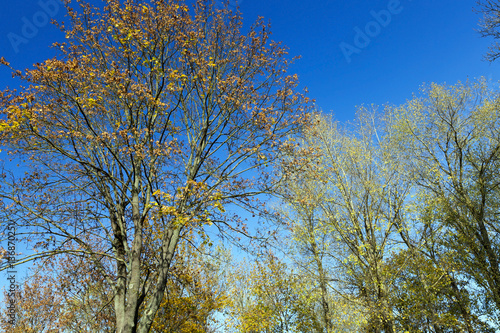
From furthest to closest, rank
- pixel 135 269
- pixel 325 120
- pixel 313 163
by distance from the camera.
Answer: pixel 325 120
pixel 313 163
pixel 135 269

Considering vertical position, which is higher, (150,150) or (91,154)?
(91,154)

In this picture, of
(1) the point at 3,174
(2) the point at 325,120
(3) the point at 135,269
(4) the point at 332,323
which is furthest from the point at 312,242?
(1) the point at 3,174

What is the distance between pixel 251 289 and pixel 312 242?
510 centimetres

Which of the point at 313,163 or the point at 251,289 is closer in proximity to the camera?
the point at 313,163

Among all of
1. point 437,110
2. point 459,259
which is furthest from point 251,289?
point 437,110

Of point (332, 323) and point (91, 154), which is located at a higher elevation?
point (91, 154)

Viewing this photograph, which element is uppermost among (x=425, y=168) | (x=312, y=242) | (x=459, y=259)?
(x=425, y=168)

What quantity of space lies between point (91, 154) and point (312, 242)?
1184 cm

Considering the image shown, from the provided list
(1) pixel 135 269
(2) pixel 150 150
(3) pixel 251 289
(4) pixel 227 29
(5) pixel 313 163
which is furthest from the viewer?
(3) pixel 251 289

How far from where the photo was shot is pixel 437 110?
17.4 m

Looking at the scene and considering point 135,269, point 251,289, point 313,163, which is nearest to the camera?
point 135,269

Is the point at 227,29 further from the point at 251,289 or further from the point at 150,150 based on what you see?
the point at 251,289

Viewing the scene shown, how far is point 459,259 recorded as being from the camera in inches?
655

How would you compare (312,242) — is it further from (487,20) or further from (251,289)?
(487,20)
